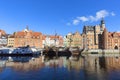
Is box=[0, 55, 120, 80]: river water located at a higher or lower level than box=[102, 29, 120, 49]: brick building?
lower

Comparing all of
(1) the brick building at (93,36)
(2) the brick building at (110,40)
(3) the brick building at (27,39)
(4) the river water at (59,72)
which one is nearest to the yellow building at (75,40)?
(1) the brick building at (93,36)

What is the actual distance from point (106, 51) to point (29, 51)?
179 feet

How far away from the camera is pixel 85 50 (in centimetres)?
12575

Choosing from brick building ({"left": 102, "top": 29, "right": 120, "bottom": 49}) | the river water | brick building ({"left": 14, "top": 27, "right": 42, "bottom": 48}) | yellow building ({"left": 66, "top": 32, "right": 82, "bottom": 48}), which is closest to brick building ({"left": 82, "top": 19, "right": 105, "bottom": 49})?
yellow building ({"left": 66, "top": 32, "right": 82, "bottom": 48})

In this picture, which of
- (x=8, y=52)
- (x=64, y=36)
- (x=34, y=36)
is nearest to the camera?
(x=8, y=52)

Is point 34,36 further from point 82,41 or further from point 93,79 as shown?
point 93,79

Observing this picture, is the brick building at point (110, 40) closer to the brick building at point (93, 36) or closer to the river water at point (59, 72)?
the brick building at point (93, 36)

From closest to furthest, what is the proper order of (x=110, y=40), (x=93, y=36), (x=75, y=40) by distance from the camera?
1. (x=110, y=40)
2. (x=75, y=40)
3. (x=93, y=36)

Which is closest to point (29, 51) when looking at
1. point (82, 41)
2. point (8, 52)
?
point (8, 52)

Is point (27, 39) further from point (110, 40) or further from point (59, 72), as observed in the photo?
point (59, 72)

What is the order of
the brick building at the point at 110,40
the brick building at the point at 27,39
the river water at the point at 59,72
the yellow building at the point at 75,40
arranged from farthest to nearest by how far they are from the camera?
the yellow building at the point at 75,40, the brick building at the point at 110,40, the brick building at the point at 27,39, the river water at the point at 59,72

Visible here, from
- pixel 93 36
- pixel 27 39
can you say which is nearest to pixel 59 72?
pixel 27 39

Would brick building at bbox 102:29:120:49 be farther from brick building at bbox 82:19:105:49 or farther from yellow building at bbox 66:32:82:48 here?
yellow building at bbox 66:32:82:48

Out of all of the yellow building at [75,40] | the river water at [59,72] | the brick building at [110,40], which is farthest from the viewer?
Answer: the yellow building at [75,40]
